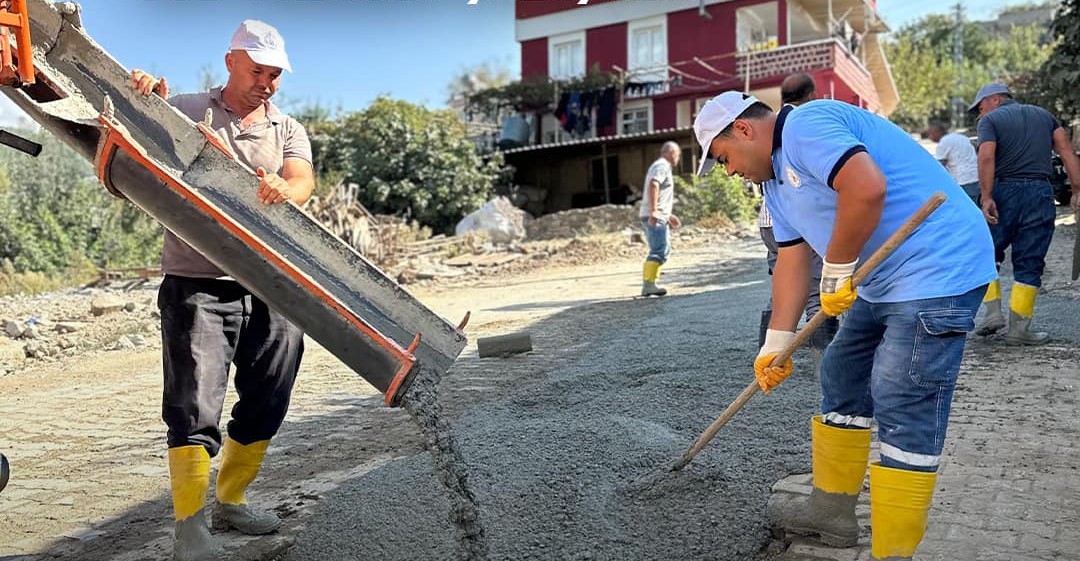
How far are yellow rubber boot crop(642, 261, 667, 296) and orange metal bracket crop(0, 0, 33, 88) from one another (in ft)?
24.4

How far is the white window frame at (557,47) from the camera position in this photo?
26141 millimetres

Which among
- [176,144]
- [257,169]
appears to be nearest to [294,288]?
[257,169]

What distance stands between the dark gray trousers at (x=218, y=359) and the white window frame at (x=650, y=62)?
22329 millimetres

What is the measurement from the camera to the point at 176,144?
2.97m

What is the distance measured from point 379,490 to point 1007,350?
14.9ft

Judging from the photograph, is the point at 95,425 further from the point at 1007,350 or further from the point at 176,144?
the point at 1007,350

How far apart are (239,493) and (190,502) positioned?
351mm

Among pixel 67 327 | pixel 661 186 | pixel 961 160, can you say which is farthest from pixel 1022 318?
pixel 67 327

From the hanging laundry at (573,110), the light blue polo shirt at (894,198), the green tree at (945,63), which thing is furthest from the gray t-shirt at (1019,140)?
the green tree at (945,63)

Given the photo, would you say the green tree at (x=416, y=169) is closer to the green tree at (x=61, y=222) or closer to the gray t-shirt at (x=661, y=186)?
the green tree at (x=61, y=222)

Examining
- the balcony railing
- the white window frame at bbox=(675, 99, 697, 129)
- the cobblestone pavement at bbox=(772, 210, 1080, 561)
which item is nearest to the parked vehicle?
the cobblestone pavement at bbox=(772, 210, 1080, 561)

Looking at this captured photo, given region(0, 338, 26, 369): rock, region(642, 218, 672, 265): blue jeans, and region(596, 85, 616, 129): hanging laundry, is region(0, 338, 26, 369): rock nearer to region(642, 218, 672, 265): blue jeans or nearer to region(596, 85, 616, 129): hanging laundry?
region(642, 218, 672, 265): blue jeans

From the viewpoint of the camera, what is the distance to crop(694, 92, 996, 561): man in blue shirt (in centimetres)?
255

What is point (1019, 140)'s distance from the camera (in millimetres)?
5941
